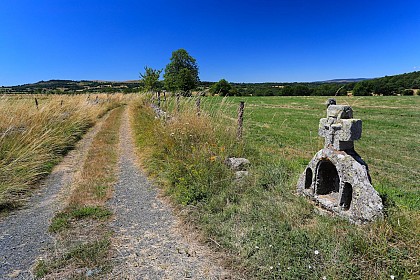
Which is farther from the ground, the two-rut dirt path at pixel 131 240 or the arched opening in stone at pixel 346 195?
the arched opening in stone at pixel 346 195

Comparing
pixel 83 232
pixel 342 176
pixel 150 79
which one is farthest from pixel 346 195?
→ pixel 150 79

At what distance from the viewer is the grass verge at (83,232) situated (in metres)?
2.60

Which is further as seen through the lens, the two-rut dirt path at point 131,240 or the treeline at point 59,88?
the treeline at point 59,88

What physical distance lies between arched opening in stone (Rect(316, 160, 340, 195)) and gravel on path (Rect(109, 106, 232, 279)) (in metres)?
1.89

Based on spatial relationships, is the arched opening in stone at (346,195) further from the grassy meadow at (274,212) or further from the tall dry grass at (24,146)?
the tall dry grass at (24,146)

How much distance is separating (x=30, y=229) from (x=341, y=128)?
4341 mm

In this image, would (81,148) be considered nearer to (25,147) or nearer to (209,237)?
Answer: (25,147)

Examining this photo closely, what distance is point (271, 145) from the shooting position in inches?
335

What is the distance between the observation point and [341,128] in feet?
10.6

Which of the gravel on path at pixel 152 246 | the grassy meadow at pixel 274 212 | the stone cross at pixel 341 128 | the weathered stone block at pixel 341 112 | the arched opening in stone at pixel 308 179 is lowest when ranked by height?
the gravel on path at pixel 152 246

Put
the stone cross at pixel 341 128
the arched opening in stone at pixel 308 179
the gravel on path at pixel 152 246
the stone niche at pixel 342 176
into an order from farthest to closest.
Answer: the arched opening in stone at pixel 308 179, the stone cross at pixel 341 128, the stone niche at pixel 342 176, the gravel on path at pixel 152 246

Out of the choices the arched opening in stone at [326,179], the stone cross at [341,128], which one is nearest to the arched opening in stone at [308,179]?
the arched opening in stone at [326,179]

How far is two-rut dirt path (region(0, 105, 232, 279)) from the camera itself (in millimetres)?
2613

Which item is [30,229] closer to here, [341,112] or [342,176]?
[342,176]
